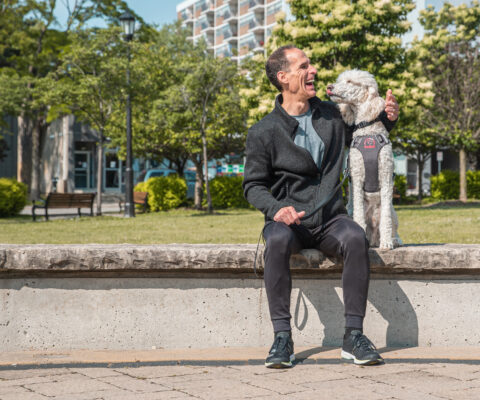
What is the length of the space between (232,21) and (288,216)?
79204 mm

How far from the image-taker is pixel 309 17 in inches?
858

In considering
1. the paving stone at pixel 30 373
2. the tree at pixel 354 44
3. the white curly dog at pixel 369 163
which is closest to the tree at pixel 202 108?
the tree at pixel 354 44

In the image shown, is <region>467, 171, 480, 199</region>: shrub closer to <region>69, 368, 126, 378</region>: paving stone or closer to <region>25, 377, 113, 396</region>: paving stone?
<region>69, 368, 126, 378</region>: paving stone

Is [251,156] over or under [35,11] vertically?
under

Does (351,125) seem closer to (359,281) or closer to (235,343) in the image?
(359,281)

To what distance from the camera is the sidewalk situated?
3.20 meters

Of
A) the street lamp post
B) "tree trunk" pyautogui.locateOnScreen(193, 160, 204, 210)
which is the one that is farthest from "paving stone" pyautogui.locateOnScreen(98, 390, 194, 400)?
"tree trunk" pyautogui.locateOnScreen(193, 160, 204, 210)

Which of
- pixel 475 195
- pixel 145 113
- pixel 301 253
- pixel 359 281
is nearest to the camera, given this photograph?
pixel 359 281

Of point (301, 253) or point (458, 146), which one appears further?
point (458, 146)

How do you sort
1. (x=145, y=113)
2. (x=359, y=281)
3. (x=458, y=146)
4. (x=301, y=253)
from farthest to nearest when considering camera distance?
(x=458, y=146)
(x=145, y=113)
(x=301, y=253)
(x=359, y=281)

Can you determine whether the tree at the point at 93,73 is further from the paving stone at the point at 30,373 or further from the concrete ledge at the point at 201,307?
the paving stone at the point at 30,373

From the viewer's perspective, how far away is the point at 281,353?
3.70 m

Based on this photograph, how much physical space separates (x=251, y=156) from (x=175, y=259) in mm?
784

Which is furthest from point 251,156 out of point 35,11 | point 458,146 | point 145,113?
point 35,11
